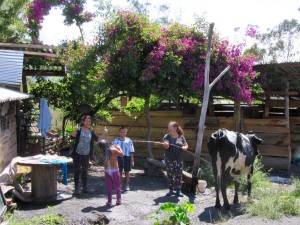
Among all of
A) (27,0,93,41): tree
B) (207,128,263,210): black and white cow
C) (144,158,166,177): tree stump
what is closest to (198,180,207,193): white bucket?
(207,128,263,210): black and white cow

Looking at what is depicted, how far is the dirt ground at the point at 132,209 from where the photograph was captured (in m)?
6.84

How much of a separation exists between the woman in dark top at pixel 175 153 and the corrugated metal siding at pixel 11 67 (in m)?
4.12

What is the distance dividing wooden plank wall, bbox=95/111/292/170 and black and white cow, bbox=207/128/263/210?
12.1ft

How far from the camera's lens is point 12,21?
1720cm

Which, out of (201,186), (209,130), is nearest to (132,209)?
(201,186)

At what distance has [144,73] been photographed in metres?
10.0

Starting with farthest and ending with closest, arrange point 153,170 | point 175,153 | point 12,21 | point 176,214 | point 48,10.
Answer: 1. point 12,21
2. point 48,10
3. point 153,170
4. point 175,153
5. point 176,214

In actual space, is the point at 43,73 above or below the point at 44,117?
above

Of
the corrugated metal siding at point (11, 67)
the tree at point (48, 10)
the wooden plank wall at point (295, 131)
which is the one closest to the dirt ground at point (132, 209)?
the corrugated metal siding at point (11, 67)

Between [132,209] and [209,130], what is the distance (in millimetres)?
5523

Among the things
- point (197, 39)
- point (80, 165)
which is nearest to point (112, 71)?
point (197, 39)

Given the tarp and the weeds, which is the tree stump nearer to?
the tarp

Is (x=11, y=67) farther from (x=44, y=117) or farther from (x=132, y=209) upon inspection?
(x=132, y=209)

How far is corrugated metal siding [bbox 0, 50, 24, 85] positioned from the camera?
9.99 meters
